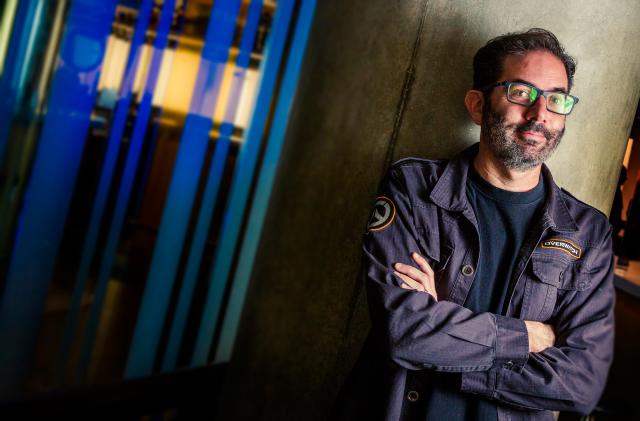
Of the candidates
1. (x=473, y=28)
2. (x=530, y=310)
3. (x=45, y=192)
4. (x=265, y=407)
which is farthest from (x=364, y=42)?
(x=45, y=192)

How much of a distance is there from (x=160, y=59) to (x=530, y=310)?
2280 mm

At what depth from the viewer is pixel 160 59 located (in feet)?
9.45

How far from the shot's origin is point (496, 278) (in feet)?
5.19

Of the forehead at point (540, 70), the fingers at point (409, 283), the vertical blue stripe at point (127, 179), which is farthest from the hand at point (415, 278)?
the vertical blue stripe at point (127, 179)

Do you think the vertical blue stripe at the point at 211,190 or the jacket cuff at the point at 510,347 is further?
the vertical blue stripe at the point at 211,190

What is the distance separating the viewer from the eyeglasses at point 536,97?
5.02 ft

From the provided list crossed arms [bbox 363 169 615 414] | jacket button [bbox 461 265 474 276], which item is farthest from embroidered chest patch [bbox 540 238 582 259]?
jacket button [bbox 461 265 474 276]

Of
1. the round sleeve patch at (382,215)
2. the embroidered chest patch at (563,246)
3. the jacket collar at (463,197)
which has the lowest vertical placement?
the round sleeve patch at (382,215)

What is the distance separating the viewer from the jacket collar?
1.58m

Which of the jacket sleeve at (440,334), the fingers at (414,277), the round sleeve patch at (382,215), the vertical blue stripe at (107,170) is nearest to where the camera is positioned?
the jacket sleeve at (440,334)

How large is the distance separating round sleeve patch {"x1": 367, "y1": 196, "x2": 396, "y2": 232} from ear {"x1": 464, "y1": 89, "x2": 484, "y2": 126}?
0.43 meters

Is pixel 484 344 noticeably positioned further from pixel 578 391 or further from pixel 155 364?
pixel 155 364

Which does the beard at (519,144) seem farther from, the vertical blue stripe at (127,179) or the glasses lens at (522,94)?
the vertical blue stripe at (127,179)

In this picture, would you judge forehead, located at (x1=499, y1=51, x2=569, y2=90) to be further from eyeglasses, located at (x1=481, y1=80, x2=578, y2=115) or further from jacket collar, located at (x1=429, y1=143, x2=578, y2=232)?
jacket collar, located at (x1=429, y1=143, x2=578, y2=232)
